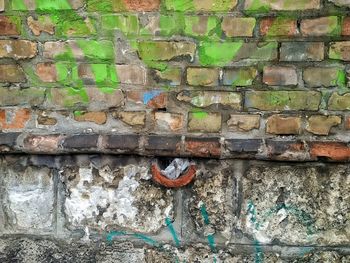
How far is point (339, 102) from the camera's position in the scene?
1951 millimetres

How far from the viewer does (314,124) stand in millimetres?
1969

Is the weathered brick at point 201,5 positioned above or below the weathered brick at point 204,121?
above

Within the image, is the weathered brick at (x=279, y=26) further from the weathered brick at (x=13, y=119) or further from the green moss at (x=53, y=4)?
the weathered brick at (x=13, y=119)

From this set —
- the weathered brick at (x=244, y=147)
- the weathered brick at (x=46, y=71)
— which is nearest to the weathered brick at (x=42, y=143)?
the weathered brick at (x=46, y=71)

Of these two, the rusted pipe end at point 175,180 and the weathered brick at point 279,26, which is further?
the rusted pipe end at point 175,180

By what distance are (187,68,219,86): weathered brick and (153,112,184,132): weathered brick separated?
15 cm

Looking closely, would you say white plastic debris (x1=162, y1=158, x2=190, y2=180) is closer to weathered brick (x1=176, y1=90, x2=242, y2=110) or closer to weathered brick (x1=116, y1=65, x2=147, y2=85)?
weathered brick (x1=176, y1=90, x2=242, y2=110)

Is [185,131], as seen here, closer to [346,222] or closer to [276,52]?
[276,52]

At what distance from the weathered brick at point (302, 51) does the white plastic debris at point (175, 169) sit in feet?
1.90

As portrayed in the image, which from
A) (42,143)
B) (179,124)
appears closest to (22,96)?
(42,143)

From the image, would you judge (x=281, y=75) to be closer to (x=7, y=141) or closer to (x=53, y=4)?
(x=53, y=4)

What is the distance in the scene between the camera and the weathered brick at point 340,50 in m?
1.89

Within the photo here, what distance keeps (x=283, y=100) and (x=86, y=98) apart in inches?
31.6

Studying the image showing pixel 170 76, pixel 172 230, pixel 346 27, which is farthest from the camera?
pixel 172 230
